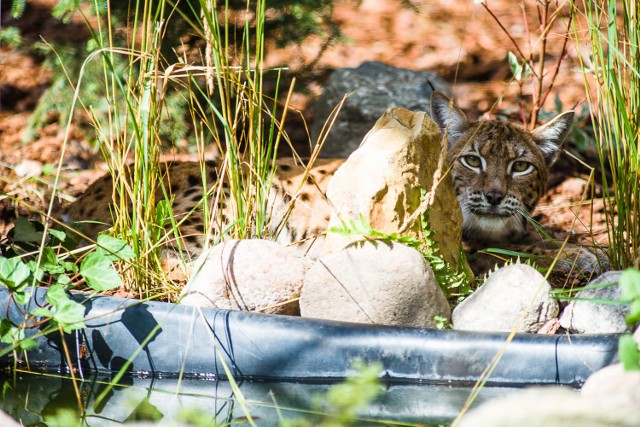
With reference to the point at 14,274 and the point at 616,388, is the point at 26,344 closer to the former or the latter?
the point at 14,274

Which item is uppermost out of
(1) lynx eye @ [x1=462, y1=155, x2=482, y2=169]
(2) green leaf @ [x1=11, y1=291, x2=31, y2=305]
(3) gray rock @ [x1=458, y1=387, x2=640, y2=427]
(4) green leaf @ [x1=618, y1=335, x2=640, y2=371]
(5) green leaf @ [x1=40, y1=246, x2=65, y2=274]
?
(3) gray rock @ [x1=458, y1=387, x2=640, y2=427]

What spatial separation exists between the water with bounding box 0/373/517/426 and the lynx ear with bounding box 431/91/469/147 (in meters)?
2.03

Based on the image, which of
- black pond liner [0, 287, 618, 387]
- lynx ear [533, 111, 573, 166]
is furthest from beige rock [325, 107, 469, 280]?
lynx ear [533, 111, 573, 166]

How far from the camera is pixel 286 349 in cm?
285

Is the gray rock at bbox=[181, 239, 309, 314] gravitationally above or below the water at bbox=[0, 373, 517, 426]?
above

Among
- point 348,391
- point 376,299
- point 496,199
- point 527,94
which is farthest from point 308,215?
point 527,94

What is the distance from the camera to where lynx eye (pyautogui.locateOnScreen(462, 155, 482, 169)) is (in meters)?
4.59

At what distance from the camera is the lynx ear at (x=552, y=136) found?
180 inches

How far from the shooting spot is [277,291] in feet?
10.2

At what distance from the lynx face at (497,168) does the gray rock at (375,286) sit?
1.53m

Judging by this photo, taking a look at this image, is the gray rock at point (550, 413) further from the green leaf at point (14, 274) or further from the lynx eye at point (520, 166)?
the lynx eye at point (520, 166)

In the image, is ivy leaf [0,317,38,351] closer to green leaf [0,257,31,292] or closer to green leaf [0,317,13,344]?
green leaf [0,317,13,344]

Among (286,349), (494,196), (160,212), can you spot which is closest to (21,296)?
(160,212)

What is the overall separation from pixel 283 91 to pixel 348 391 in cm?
436
